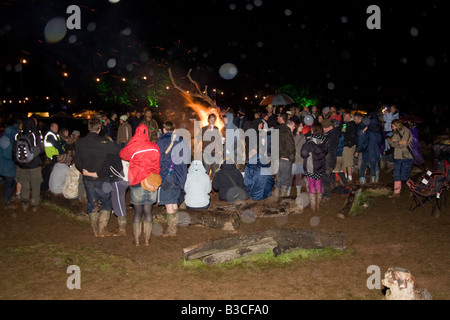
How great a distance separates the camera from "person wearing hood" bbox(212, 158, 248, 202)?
24.3 ft

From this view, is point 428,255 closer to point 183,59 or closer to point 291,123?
point 291,123

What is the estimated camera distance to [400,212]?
7.74 metres

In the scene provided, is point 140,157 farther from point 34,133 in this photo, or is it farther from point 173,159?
point 34,133

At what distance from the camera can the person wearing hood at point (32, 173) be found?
294 inches

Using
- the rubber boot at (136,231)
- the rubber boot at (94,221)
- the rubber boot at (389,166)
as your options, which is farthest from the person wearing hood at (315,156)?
the rubber boot at (389,166)

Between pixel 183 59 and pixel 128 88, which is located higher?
pixel 183 59

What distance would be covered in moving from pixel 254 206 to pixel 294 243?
198 cm

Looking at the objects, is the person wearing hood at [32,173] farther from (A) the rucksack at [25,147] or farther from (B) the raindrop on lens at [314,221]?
(B) the raindrop on lens at [314,221]

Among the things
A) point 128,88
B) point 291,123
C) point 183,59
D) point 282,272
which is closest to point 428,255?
point 282,272

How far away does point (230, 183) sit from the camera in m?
7.44

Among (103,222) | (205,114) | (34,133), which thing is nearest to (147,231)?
(103,222)

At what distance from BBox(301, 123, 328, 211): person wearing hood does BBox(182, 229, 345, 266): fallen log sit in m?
2.05

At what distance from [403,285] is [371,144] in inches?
253

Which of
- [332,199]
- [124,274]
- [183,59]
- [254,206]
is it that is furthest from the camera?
[183,59]
